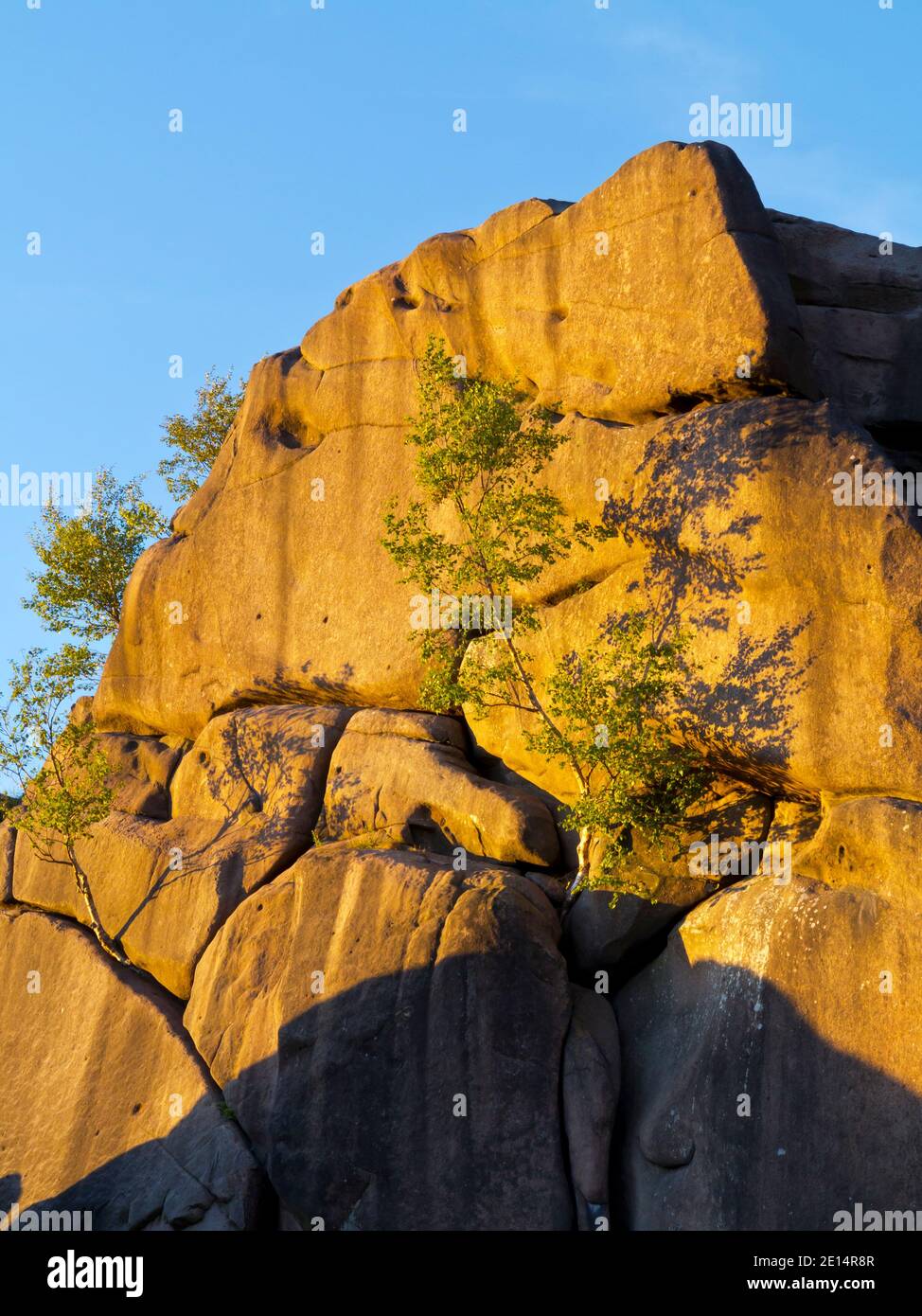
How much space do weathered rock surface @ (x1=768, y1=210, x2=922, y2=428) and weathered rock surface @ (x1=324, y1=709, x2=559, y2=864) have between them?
9.37 m

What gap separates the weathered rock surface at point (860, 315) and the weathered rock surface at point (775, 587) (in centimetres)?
373

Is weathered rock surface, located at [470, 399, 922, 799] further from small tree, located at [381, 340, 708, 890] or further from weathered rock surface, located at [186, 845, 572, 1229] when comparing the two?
weathered rock surface, located at [186, 845, 572, 1229]

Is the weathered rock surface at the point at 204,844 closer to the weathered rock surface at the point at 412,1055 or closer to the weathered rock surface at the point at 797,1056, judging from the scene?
the weathered rock surface at the point at 412,1055

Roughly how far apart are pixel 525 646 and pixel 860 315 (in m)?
8.67

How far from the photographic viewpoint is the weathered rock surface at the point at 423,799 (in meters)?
23.8

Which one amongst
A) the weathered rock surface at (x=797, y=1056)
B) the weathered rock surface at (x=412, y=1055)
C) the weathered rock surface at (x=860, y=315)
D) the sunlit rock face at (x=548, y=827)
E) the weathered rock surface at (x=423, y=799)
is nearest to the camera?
the weathered rock surface at (x=797, y=1056)

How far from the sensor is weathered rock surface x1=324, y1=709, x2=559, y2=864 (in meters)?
23.8

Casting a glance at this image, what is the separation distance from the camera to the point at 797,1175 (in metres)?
18.7

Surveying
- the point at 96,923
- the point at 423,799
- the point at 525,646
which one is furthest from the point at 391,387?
the point at 96,923

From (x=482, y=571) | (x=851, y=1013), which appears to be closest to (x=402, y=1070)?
(x=851, y=1013)

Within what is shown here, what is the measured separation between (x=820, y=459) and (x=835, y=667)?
3239 mm

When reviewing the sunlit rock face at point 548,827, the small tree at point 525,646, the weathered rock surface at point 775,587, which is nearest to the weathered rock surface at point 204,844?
the sunlit rock face at point 548,827
